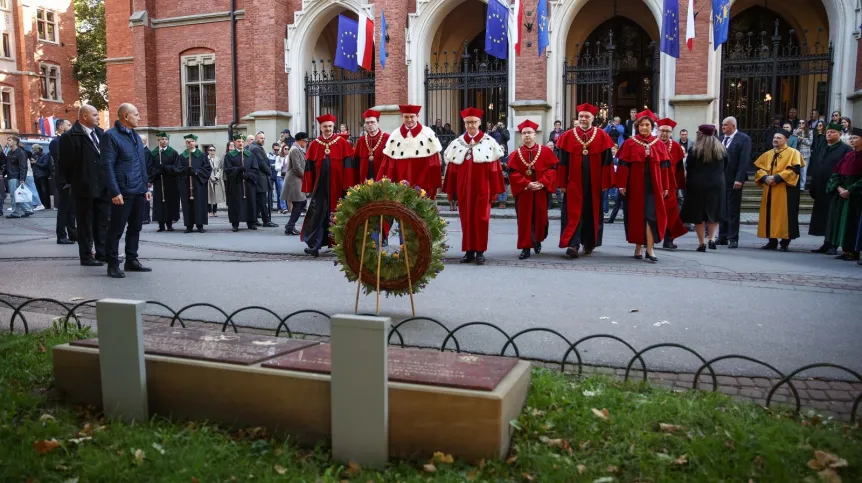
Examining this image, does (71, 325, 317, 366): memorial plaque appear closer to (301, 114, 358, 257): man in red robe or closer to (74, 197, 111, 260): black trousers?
(74, 197, 111, 260): black trousers

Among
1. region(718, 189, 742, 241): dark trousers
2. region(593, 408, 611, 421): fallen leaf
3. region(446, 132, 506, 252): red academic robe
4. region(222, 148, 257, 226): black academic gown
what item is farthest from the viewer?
region(222, 148, 257, 226): black academic gown

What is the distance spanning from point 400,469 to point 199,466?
1.01 meters

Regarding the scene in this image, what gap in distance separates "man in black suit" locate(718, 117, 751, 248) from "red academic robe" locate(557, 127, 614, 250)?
275 centimetres

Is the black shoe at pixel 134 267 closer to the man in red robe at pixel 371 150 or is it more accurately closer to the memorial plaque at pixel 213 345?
the man in red robe at pixel 371 150

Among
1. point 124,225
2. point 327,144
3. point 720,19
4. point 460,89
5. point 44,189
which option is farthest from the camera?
point 44,189

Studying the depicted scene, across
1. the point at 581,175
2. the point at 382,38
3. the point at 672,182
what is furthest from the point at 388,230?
the point at 382,38

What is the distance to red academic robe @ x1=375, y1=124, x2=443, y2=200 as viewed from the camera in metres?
9.89

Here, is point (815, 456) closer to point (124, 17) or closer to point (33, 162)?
point (33, 162)

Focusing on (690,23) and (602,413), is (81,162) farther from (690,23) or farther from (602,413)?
(690,23)

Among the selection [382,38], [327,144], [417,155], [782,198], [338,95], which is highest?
[382,38]

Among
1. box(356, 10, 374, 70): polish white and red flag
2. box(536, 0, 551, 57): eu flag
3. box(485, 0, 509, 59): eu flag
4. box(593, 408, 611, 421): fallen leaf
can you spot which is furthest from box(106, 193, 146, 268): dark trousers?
box(536, 0, 551, 57): eu flag

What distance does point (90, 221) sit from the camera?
962cm

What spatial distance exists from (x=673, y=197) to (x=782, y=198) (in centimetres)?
227

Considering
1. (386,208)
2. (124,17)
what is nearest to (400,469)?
(386,208)
